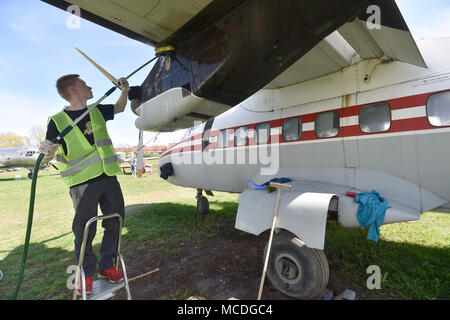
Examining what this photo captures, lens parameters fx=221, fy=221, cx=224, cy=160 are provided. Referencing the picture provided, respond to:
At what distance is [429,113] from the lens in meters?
2.75

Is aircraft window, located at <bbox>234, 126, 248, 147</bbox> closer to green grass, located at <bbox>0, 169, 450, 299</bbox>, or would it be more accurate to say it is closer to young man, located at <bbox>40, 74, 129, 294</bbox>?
green grass, located at <bbox>0, 169, 450, 299</bbox>

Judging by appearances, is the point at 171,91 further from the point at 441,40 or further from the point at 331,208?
the point at 441,40

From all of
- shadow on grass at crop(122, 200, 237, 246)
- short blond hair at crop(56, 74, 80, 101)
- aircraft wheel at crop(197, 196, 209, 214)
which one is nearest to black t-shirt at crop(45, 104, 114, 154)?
short blond hair at crop(56, 74, 80, 101)

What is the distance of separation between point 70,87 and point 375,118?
4079 millimetres

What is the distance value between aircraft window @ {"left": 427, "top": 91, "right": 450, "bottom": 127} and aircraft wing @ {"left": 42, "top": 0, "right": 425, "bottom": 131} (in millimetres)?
495

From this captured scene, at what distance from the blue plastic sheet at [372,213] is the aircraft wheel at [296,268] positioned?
645mm

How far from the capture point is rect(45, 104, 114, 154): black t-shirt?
257 centimetres

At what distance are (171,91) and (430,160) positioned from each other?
11.2ft

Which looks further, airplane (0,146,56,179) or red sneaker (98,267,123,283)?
airplane (0,146,56,179)

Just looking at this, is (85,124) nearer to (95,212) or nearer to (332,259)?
(95,212)

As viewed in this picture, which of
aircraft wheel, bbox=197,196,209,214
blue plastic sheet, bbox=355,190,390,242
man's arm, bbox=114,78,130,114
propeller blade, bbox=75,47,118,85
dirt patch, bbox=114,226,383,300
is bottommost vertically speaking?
dirt patch, bbox=114,226,383,300

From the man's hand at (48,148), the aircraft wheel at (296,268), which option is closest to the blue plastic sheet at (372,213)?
the aircraft wheel at (296,268)

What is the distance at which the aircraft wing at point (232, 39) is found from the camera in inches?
83.0

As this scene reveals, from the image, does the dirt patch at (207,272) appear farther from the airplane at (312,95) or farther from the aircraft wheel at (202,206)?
the aircraft wheel at (202,206)
